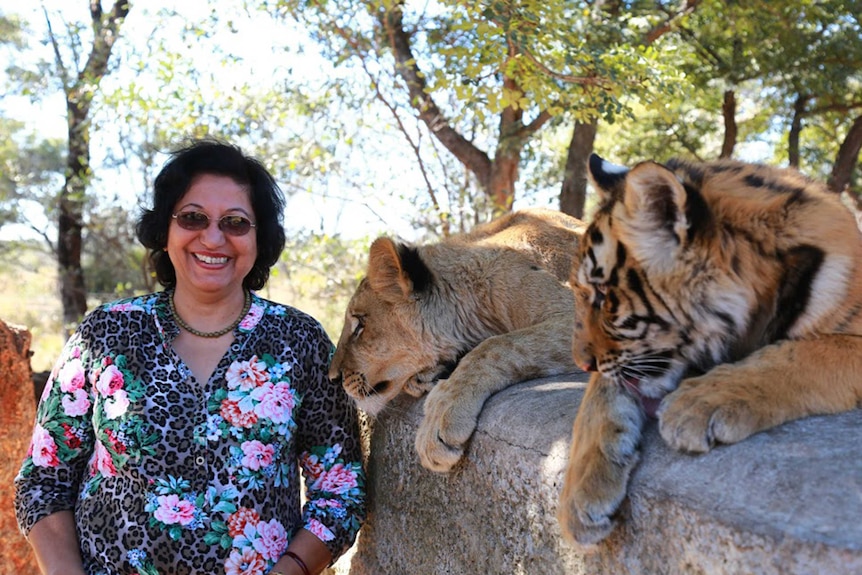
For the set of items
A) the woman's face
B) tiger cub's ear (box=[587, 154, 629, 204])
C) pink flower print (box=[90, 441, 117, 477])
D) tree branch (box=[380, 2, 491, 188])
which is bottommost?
pink flower print (box=[90, 441, 117, 477])

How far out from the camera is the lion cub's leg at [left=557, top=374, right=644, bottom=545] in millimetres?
2113

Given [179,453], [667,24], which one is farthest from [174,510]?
[667,24]

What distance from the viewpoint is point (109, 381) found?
3246 mm

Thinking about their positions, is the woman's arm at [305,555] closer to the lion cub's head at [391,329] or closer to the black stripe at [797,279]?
the lion cub's head at [391,329]

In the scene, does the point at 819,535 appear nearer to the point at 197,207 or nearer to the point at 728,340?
the point at 728,340

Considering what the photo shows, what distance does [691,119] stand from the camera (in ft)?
40.3

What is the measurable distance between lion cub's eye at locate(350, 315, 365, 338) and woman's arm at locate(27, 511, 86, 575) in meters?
1.39

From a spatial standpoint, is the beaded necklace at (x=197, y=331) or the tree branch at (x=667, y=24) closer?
the beaded necklace at (x=197, y=331)

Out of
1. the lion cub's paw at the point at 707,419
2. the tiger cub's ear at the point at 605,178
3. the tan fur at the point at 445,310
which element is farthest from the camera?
the tan fur at the point at 445,310

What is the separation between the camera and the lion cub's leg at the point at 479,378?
9.79 feet

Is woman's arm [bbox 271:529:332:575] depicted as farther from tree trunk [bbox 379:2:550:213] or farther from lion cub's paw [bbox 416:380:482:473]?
tree trunk [bbox 379:2:550:213]

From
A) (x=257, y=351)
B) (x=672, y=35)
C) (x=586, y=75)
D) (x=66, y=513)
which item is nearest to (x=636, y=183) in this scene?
(x=257, y=351)

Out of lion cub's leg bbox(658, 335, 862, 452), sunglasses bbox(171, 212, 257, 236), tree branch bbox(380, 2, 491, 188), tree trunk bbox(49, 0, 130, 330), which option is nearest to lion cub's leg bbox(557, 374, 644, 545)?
lion cub's leg bbox(658, 335, 862, 452)

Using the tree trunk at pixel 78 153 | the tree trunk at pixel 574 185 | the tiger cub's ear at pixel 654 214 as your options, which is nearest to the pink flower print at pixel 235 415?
the tiger cub's ear at pixel 654 214
